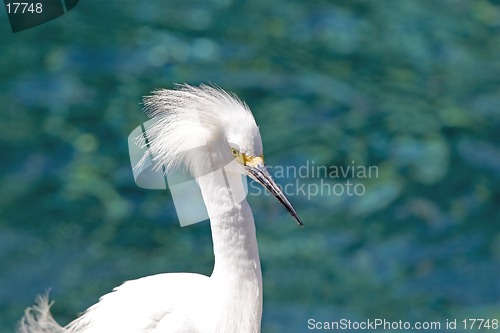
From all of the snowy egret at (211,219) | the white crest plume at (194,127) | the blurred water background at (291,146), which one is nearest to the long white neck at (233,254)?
the snowy egret at (211,219)

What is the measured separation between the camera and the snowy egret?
2277mm

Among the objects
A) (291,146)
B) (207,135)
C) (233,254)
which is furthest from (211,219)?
(291,146)

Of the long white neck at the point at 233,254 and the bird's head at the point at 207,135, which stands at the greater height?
the bird's head at the point at 207,135

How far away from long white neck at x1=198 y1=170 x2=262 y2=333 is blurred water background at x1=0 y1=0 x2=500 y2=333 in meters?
1.43

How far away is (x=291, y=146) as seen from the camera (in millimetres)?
4945

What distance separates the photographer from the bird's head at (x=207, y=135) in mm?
2244

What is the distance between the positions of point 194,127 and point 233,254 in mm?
580

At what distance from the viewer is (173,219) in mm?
4465

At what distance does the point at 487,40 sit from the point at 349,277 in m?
3.30

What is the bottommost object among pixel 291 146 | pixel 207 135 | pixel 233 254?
pixel 233 254

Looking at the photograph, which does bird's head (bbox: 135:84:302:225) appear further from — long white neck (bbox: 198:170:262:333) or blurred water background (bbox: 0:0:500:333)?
blurred water background (bbox: 0:0:500:333)

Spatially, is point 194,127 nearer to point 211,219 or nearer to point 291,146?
point 211,219

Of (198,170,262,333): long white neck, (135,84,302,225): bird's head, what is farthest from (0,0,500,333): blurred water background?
(135,84,302,225): bird's head

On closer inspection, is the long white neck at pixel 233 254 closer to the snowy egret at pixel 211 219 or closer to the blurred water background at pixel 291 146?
the snowy egret at pixel 211 219
